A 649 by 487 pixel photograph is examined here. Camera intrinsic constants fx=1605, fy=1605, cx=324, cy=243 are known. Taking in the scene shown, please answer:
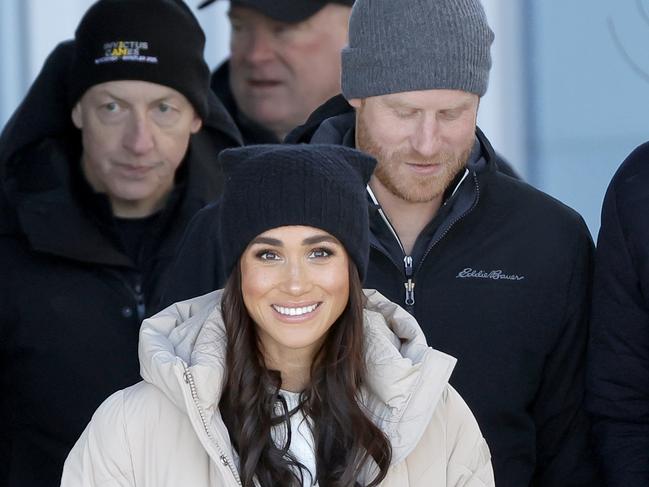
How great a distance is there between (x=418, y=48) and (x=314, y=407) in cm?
78

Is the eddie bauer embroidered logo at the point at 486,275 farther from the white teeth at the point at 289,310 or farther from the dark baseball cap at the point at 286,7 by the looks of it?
the dark baseball cap at the point at 286,7

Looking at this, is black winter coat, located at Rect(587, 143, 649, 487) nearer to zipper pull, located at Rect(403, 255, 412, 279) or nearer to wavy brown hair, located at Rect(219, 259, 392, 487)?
zipper pull, located at Rect(403, 255, 412, 279)

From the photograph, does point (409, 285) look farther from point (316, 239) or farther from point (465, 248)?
point (316, 239)

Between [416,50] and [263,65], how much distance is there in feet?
4.10

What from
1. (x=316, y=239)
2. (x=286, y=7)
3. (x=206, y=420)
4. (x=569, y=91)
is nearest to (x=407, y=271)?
(x=316, y=239)

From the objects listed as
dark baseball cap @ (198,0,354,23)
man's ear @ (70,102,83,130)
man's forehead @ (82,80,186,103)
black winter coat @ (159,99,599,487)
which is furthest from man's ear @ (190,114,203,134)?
black winter coat @ (159,99,599,487)

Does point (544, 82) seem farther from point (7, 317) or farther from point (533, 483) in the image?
point (7, 317)

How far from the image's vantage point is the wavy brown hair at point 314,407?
2.52 meters

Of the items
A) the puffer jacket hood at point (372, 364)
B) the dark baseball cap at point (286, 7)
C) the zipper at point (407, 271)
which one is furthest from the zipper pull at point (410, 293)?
the dark baseball cap at point (286, 7)

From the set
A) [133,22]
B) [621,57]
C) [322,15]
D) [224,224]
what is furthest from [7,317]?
[621,57]

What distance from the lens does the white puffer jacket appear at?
247 centimetres

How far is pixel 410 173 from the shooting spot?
301cm

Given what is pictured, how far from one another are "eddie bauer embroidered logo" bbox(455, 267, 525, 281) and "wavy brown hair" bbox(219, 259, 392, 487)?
1.29 feet

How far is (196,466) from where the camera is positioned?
8.20 ft
